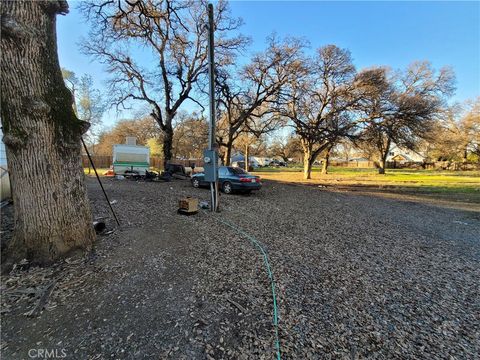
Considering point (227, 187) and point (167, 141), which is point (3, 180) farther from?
point (167, 141)

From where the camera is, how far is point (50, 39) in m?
3.79

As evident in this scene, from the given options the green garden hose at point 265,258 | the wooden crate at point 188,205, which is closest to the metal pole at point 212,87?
the wooden crate at point 188,205

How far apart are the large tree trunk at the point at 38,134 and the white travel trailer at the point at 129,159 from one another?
44.3ft

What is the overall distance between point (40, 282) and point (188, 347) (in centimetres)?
232

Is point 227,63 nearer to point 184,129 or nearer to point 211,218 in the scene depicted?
point 211,218

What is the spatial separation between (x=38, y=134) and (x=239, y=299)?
374 cm

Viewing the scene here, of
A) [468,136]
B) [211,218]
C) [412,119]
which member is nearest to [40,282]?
[211,218]

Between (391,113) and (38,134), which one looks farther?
(391,113)

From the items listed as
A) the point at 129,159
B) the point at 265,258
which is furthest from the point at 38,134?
Result: the point at 129,159

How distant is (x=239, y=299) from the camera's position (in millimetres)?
3113

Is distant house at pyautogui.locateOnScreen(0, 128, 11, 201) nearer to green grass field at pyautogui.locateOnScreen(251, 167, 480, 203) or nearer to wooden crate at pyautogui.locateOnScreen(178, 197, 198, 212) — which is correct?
wooden crate at pyautogui.locateOnScreen(178, 197, 198, 212)

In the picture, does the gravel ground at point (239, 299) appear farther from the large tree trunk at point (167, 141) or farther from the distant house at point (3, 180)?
the large tree trunk at point (167, 141)

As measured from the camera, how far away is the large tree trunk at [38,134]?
11.2 ft

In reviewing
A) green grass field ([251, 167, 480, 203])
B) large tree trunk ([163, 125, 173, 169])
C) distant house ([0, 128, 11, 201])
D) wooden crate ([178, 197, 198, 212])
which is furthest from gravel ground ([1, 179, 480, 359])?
green grass field ([251, 167, 480, 203])
